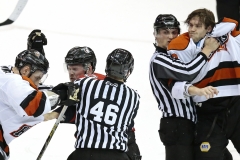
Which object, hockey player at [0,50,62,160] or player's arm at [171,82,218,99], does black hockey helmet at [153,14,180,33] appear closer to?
player's arm at [171,82,218,99]

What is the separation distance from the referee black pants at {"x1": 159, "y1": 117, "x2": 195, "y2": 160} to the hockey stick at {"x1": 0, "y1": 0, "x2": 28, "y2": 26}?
3.59 m

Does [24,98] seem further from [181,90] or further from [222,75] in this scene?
[222,75]

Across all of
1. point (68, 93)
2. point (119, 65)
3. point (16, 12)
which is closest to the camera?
point (68, 93)

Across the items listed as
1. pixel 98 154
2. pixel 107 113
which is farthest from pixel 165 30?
pixel 98 154

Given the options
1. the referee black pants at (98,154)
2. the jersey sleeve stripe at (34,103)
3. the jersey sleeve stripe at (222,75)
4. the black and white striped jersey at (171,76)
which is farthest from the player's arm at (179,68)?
the jersey sleeve stripe at (34,103)

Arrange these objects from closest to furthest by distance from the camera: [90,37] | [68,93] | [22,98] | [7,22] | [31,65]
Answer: [22,98] → [68,93] → [31,65] → [90,37] → [7,22]

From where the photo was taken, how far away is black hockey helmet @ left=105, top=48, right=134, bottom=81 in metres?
2.94

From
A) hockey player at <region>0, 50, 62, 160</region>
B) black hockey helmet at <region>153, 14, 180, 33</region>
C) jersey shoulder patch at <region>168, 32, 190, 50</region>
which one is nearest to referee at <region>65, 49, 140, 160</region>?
hockey player at <region>0, 50, 62, 160</region>

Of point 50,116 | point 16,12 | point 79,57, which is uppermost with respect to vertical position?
point 79,57

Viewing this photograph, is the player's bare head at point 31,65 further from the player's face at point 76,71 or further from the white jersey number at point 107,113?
the white jersey number at point 107,113

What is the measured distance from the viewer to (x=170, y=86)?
313cm

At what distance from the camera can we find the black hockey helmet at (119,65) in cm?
294

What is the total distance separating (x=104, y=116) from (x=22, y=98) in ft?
1.42

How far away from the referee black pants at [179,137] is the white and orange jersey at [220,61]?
18cm
